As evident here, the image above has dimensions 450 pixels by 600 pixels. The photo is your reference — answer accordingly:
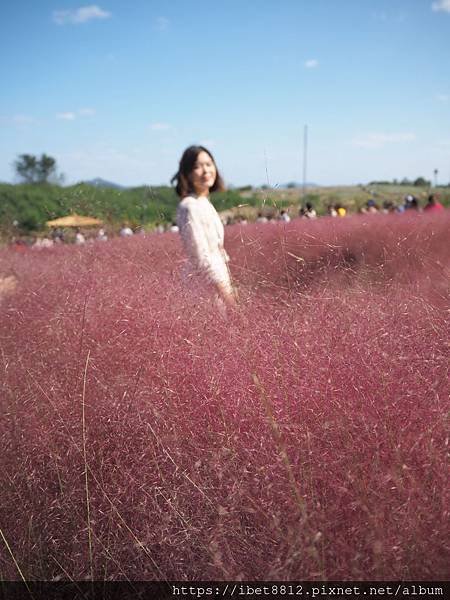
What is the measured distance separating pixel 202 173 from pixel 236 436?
5.95 ft

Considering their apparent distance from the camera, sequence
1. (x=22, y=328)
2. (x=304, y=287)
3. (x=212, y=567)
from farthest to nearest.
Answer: (x=22, y=328)
(x=304, y=287)
(x=212, y=567)

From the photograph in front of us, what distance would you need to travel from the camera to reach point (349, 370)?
1281mm

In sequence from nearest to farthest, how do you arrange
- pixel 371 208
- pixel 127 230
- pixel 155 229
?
pixel 127 230 → pixel 155 229 → pixel 371 208

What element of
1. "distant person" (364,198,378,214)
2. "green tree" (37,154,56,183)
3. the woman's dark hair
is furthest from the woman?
"green tree" (37,154,56,183)

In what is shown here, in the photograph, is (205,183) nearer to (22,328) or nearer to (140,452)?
(22,328)

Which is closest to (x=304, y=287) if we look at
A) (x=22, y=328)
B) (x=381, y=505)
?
(x=381, y=505)

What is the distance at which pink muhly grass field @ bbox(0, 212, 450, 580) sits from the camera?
100cm

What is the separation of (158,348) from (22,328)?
29.2 inches

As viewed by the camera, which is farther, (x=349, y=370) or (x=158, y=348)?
(x=158, y=348)

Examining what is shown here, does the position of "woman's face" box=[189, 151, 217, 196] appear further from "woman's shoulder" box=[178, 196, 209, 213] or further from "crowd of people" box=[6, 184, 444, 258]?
"crowd of people" box=[6, 184, 444, 258]

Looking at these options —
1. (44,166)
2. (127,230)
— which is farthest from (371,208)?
(44,166)

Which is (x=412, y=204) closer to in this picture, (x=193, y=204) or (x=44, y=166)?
(x=193, y=204)

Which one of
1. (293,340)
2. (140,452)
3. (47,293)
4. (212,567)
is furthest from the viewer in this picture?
(47,293)

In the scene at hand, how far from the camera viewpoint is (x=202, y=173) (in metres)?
2.73
